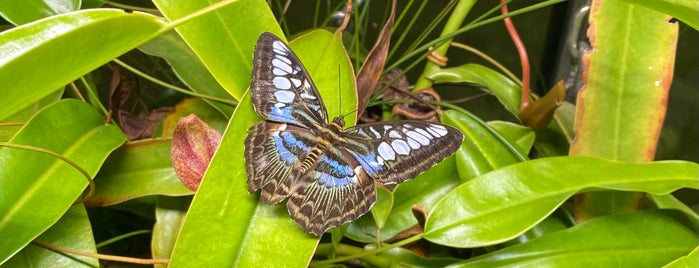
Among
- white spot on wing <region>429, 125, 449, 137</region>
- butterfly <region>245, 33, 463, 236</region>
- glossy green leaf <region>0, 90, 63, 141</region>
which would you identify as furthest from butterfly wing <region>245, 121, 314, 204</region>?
glossy green leaf <region>0, 90, 63, 141</region>

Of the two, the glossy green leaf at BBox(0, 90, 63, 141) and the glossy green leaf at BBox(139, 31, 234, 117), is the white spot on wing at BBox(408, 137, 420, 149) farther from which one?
the glossy green leaf at BBox(0, 90, 63, 141)

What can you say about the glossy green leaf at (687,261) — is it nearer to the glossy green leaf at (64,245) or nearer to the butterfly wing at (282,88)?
the butterfly wing at (282,88)

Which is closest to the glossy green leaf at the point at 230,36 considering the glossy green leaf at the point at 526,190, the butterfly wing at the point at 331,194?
the butterfly wing at the point at 331,194

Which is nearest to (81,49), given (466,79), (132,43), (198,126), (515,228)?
(132,43)

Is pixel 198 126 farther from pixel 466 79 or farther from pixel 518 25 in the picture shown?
pixel 518 25

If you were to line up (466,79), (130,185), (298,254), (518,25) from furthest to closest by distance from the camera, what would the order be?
1. (518,25)
2. (466,79)
3. (130,185)
4. (298,254)

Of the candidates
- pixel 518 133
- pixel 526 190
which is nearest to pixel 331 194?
pixel 526 190
